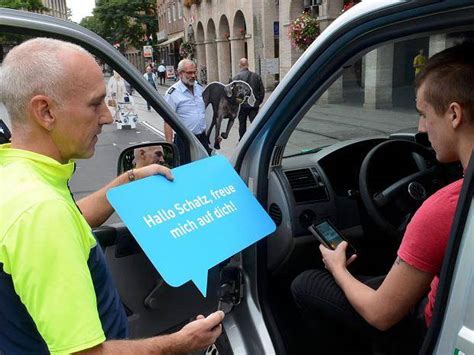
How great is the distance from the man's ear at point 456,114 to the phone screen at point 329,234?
778mm

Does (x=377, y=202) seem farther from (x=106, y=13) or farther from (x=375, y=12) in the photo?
(x=106, y=13)

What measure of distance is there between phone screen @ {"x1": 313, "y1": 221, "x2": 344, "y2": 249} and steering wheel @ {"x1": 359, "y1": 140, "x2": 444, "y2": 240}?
0.28 meters

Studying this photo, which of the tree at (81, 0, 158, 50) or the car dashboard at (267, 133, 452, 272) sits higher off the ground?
the tree at (81, 0, 158, 50)

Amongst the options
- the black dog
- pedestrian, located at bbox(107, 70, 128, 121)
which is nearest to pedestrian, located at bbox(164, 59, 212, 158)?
the black dog

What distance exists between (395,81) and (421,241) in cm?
907

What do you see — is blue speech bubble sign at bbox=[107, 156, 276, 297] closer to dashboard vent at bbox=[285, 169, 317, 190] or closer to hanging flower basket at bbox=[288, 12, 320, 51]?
dashboard vent at bbox=[285, 169, 317, 190]

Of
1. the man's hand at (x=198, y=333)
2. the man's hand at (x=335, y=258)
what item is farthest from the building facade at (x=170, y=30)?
the man's hand at (x=198, y=333)

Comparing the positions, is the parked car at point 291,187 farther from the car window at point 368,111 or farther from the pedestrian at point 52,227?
the car window at point 368,111

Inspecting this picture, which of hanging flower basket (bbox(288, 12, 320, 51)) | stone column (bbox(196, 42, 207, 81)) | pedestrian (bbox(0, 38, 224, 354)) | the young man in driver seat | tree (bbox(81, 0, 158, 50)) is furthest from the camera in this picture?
tree (bbox(81, 0, 158, 50))

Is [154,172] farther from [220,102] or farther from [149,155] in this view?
[220,102]

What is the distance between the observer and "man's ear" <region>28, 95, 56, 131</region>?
3.93ft

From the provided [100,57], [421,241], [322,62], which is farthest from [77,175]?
[421,241]

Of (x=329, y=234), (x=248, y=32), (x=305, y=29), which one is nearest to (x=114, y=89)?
(x=329, y=234)

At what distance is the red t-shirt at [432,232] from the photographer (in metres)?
1.28
